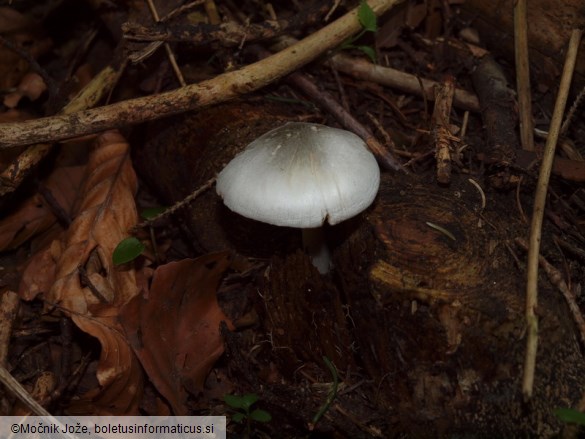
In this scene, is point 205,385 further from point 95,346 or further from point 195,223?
point 195,223

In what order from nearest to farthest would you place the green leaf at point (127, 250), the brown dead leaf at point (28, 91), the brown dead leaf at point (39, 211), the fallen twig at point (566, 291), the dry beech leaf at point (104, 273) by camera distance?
the fallen twig at point (566, 291) → the dry beech leaf at point (104, 273) → the green leaf at point (127, 250) → the brown dead leaf at point (39, 211) → the brown dead leaf at point (28, 91)

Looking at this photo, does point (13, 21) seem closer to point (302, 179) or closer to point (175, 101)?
point (175, 101)

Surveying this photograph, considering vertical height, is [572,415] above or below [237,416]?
above

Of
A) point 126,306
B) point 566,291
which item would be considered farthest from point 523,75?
point 126,306

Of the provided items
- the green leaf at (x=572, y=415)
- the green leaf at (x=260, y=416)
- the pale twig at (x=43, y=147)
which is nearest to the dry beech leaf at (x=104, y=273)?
the pale twig at (x=43, y=147)

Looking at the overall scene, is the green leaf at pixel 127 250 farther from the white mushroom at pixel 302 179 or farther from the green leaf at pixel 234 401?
the green leaf at pixel 234 401

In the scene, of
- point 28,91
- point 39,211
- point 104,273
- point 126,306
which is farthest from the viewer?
point 28,91

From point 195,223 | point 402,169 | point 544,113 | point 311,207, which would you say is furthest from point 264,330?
point 544,113

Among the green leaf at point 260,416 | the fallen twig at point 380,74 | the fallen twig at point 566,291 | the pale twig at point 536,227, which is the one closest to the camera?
the pale twig at point 536,227
